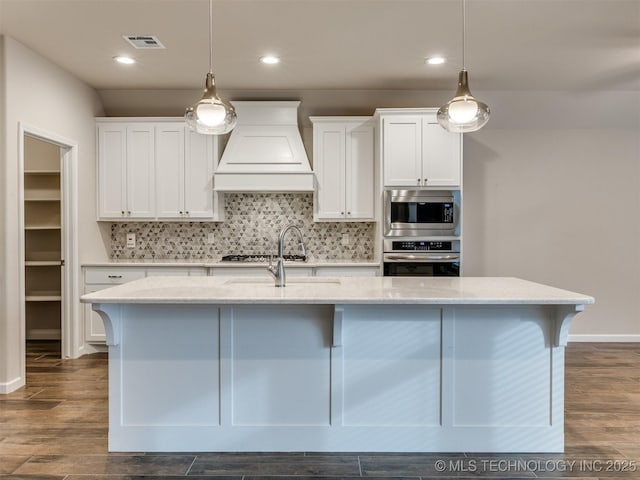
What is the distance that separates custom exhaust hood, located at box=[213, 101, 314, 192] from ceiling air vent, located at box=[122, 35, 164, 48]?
3.89 ft

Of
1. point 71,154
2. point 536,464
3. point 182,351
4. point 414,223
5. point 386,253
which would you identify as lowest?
point 536,464

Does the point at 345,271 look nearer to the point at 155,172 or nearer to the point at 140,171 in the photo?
the point at 155,172

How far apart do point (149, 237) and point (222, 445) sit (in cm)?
317

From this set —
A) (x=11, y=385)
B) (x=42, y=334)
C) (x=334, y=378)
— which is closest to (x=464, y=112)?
(x=334, y=378)

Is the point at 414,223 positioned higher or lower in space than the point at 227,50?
lower

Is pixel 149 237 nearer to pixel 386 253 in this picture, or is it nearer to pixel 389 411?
pixel 386 253

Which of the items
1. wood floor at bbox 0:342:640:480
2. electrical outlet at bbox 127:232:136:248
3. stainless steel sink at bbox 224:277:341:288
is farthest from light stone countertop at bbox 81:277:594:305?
electrical outlet at bbox 127:232:136:248

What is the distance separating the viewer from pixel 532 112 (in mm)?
5020

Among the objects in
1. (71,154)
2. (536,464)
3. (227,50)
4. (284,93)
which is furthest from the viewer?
(284,93)

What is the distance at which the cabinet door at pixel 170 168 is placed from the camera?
4.83 m

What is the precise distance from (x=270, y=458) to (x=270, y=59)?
3114 millimetres

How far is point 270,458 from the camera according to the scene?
2.50m

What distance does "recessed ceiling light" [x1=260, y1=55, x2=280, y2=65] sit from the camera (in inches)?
157

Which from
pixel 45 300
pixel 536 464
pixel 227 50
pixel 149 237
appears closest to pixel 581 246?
pixel 536 464
